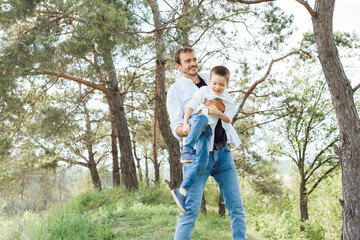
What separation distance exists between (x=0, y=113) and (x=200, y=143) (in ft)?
24.6

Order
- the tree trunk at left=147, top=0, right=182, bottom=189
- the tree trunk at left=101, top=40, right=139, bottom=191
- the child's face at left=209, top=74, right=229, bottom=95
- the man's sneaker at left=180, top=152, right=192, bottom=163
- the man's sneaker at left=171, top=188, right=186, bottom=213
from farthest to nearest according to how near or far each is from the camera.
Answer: the tree trunk at left=101, top=40, right=139, bottom=191 < the tree trunk at left=147, top=0, right=182, bottom=189 < the child's face at left=209, top=74, right=229, bottom=95 < the man's sneaker at left=180, top=152, right=192, bottom=163 < the man's sneaker at left=171, top=188, right=186, bottom=213

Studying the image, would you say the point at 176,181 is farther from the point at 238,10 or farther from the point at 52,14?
the point at 52,14

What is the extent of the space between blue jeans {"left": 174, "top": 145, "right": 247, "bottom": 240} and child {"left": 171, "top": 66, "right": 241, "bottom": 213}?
0.06 metres

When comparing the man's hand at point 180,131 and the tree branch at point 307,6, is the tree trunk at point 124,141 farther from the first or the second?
the man's hand at point 180,131

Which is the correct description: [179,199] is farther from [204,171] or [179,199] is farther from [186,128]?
[186,128]

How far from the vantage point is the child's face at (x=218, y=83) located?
2508mm

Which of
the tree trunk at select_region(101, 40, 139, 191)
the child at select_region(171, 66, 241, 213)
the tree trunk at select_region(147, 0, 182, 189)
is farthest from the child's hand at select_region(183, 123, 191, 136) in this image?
the tree trunk at select_region(101, 40, 139, 191)

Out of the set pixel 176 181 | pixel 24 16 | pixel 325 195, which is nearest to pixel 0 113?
pixel 24 16

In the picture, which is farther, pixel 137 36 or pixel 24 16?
pixel 24 16

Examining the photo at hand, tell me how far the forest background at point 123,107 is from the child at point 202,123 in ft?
7.08

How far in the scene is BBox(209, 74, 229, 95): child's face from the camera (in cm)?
251

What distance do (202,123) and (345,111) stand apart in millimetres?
3692

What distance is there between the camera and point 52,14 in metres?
7.31

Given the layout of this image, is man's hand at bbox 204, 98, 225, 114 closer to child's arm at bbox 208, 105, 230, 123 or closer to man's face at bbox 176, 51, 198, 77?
child's arm at bbox 208, 105, 230, 123
